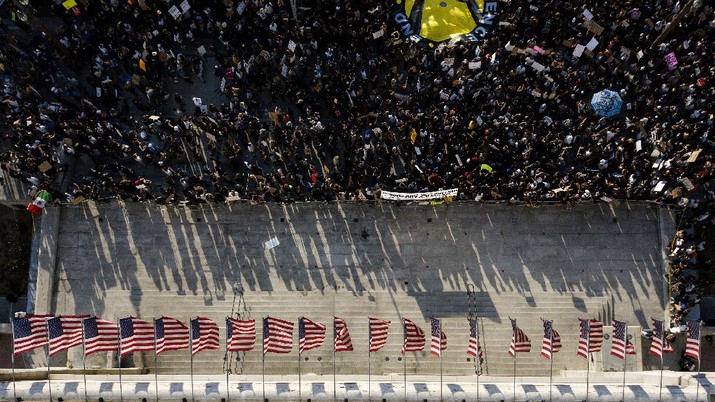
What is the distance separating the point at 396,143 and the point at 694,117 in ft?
46.7

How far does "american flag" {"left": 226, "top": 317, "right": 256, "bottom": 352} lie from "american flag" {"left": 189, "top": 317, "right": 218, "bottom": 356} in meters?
1.10

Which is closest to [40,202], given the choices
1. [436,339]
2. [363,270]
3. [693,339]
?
[363,270]

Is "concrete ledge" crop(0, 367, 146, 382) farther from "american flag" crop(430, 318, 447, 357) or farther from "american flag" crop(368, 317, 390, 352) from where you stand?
"american flag" crop(430, 318, 447, 357)

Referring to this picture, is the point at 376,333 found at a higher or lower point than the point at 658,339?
higher

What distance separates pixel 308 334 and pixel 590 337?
12.2m

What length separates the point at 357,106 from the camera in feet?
116

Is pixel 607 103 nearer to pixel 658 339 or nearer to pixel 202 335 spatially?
pixel 658 339

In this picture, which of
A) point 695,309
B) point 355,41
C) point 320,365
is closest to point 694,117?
point 695,309

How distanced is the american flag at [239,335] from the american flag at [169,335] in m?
2.16

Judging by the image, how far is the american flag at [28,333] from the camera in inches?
1158

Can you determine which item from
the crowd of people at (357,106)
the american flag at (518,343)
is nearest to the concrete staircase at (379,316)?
the american flag at (518,343)

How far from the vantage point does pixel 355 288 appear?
35250mm

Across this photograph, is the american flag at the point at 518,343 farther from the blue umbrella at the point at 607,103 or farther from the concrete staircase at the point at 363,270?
the blue umbrella at the point at 607,103

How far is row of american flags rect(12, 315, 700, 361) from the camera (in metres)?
30.0
